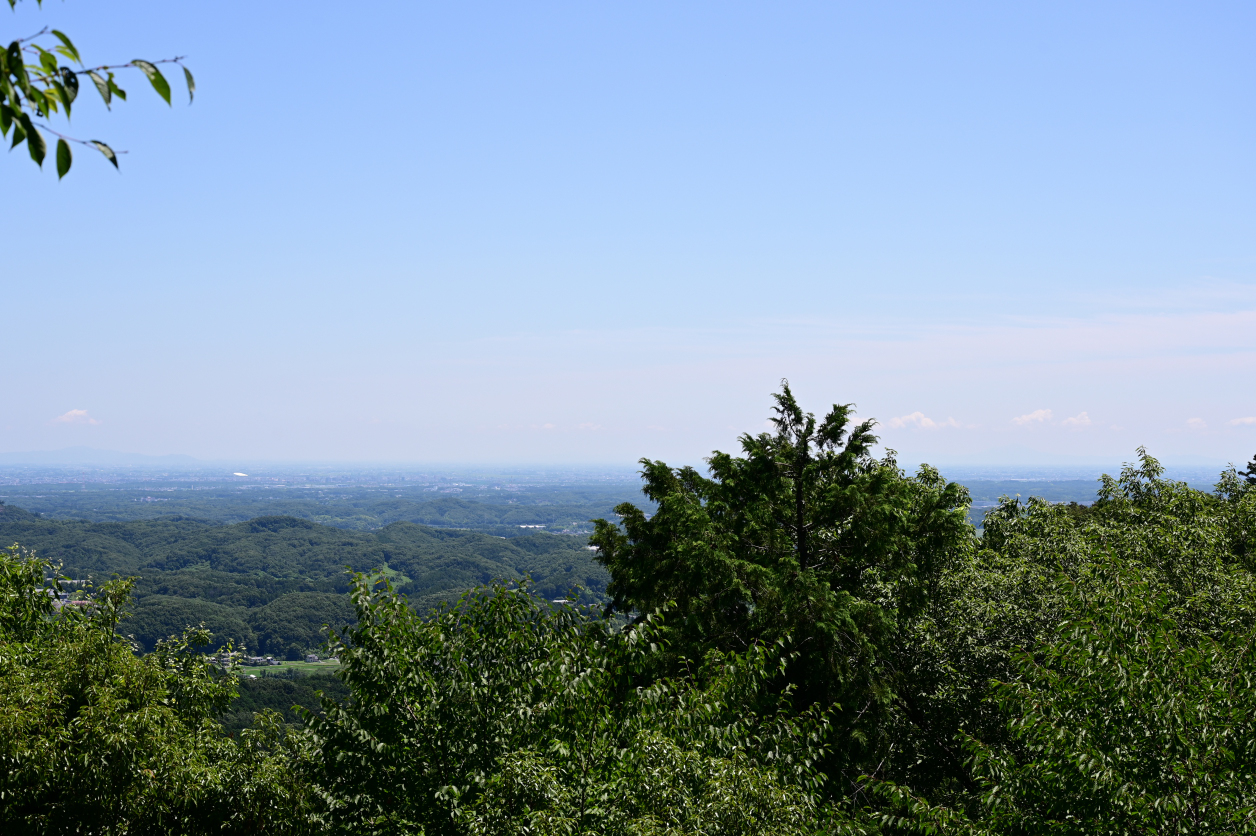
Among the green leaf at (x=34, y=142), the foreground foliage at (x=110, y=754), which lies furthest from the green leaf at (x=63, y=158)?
the foreground foliage at (x=110, y=754)

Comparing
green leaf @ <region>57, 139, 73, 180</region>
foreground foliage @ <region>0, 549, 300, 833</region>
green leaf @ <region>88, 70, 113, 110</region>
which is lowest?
foreground foliage @ <region>0, 549, 300, 833</region>

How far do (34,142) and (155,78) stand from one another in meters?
0.57

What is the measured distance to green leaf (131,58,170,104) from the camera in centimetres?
329

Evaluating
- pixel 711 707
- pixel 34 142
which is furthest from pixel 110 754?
pixel 34 142

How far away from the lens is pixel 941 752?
19266 mm

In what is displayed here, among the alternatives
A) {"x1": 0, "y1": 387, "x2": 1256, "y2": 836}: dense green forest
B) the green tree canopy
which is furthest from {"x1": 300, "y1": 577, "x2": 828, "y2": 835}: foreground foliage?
the green tree canopy

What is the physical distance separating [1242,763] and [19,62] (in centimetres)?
1190

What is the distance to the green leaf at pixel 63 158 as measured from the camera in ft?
10.8

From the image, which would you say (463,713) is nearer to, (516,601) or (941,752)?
(516,601)

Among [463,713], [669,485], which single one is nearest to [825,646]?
[669,485]

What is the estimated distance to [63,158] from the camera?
3301 mm

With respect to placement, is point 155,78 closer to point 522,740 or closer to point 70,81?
point 70,81

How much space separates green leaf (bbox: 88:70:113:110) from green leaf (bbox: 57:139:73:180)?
0.29 meters

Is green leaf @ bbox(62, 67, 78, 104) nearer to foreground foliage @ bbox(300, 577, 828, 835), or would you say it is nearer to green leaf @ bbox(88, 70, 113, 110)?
green leaf @ bbox(88, 70, 113, 110)
